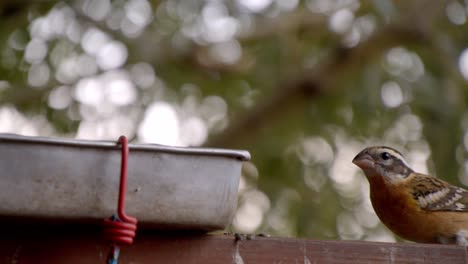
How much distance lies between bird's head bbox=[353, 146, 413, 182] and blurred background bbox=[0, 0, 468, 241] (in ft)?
7.11

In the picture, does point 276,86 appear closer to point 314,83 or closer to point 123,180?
point 314,83

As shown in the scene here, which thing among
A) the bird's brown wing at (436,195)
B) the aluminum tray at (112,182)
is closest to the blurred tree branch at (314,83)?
the bird's brown wing at (436,195)

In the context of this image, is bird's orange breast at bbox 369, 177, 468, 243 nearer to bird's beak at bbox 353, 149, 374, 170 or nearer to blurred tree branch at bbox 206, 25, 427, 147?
bird's beak at bbox 353, 149, 374, 170

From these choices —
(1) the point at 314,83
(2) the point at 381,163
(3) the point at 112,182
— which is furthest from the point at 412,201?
(1) the point at 314,83

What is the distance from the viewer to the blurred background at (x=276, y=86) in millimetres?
6910

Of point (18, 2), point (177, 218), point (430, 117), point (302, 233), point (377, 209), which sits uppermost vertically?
point (18, 2)

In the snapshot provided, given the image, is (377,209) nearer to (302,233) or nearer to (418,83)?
(418,83)

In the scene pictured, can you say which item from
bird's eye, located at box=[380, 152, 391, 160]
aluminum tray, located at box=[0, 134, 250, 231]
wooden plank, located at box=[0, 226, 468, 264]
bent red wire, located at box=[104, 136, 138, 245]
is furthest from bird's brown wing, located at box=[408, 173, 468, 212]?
bent red wire, located at box=[104, 136, 138, 245]

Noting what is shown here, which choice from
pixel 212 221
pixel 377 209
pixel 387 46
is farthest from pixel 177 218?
pixel 387 46

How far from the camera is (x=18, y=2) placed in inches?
267

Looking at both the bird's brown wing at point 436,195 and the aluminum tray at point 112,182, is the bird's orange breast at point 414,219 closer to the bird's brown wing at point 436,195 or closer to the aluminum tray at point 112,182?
the bird's brown wing at point 436,195

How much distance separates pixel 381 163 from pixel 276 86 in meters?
3.58

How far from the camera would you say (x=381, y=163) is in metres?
4.39

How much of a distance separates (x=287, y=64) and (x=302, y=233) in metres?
1.46
